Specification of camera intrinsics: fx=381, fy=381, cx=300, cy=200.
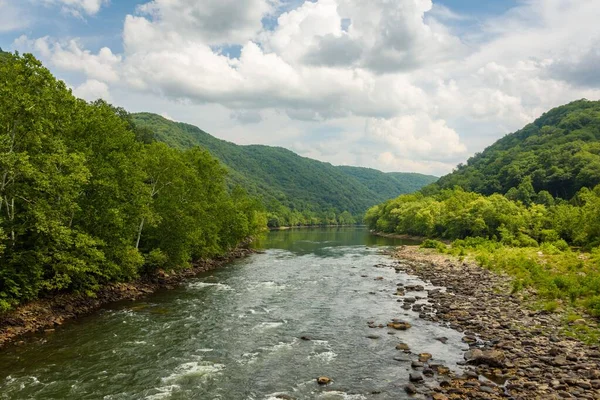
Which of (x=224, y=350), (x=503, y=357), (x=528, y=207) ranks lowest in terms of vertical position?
(x=224, y=350)

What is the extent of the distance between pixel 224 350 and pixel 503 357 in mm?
16124

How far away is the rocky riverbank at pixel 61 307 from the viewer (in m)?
24.7

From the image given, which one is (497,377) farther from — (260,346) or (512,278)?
(512,278)

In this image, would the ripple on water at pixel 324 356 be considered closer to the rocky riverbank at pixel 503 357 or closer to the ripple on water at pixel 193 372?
the rocky riverbank at pixel 503 357

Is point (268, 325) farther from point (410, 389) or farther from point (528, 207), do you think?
point (528, 207)

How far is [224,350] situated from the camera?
23.8 m

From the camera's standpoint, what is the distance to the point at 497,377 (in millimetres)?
18828

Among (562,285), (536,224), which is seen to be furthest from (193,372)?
(536,224)

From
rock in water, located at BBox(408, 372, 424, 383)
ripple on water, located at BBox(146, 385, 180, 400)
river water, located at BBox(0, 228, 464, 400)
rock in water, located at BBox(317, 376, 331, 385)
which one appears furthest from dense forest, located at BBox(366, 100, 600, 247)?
ripple on water, located at BBox(146, 385, 180, 400)

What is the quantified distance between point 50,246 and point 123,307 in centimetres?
968

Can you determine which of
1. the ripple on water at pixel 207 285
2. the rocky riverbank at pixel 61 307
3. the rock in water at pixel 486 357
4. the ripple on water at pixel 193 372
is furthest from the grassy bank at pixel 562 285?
the rocky riverbank at pixel 61 307

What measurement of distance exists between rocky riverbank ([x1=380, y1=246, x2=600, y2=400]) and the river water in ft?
3.73

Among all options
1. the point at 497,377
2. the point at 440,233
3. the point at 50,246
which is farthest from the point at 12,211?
the point at 440,233

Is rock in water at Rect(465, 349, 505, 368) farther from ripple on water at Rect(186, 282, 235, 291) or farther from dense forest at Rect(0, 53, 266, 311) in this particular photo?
ripple on water at Rect(186, 282, 235, 291)
